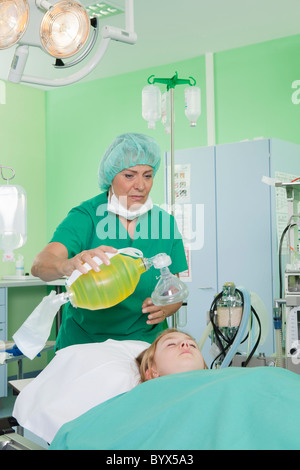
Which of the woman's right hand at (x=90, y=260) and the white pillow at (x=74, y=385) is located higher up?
the woman's right hand at (x=90, y=260)

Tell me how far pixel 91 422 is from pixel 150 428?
0.18m

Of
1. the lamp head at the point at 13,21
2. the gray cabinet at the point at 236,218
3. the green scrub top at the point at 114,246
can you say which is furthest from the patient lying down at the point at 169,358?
the gray cabinet at the point at 236,218

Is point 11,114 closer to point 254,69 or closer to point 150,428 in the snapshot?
point 254,69

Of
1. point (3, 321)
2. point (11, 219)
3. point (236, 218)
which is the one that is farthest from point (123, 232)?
point (3, 321)

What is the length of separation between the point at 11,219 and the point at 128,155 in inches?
93.0

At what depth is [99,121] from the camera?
16.5ft

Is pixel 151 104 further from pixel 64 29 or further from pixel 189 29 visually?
pixel 64 29

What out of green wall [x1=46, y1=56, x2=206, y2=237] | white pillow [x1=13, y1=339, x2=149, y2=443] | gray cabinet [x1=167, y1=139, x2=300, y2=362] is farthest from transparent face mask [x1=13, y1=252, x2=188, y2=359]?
green wall [x1=46, y1=56, x2=206, y2=237]

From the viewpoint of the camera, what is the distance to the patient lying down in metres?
1.70

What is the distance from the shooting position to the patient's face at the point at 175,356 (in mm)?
1705

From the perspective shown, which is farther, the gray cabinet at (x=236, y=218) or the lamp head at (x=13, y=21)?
the gray cabinet at (x=236, y=218)

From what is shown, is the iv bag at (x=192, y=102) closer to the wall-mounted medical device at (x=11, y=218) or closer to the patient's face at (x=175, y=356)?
the wall-mounted medical device at (x=11, y=218)

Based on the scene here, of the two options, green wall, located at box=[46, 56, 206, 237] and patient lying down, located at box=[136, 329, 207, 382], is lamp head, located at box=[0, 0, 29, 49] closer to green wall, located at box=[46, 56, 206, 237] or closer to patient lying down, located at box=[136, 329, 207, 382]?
patient lying down, located at box=[136, 329, 207, 382]

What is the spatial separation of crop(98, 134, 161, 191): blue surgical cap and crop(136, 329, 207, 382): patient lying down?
1.82 feet
